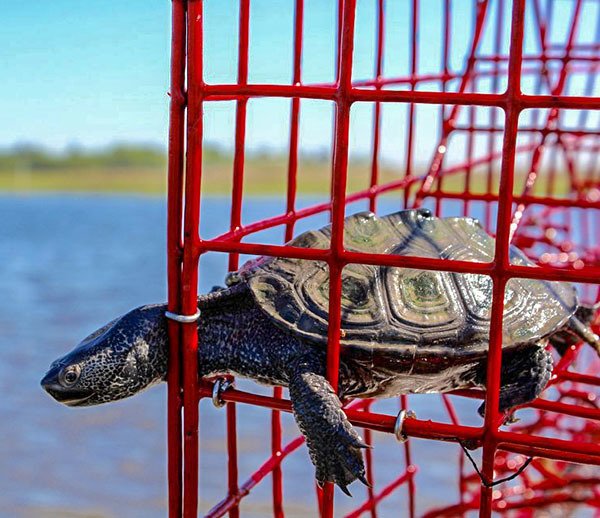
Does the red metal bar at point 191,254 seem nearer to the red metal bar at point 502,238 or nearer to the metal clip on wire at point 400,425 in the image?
the metal clip on wire at point 400,425

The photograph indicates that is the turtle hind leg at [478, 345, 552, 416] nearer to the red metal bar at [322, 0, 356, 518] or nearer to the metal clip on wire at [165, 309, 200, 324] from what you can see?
the red metal bar at [322, 0, 356, 518]

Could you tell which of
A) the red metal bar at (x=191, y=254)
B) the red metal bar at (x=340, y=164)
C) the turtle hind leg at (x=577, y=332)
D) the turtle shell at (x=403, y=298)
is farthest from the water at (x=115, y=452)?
the red metal bar at (x=340, y=164)

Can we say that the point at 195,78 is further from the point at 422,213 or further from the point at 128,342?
the point at 422,213

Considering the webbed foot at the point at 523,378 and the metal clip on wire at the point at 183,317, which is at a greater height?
the metal clip on wire at the point at 183,317

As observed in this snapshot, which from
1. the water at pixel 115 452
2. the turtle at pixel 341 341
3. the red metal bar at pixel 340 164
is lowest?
the water at pixel 115 452

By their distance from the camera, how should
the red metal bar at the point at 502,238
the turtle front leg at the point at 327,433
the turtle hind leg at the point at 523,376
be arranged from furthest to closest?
1. the turtle hind leg at the point at 523,376
2. the turtle front leg at the point at 327,433
3. the red metal bar at the point at 502,238

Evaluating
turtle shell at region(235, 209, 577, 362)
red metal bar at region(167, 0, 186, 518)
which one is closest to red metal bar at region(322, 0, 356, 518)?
turtle shell at region(235, 209, 577, 362)

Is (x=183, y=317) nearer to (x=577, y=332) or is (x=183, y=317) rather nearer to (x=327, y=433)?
(x=327, y=433)

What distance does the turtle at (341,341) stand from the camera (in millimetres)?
2014

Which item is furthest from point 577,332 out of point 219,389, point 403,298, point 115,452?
point 115,452

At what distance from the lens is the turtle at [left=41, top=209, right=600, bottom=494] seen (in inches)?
79.3

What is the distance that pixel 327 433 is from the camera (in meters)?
1.94

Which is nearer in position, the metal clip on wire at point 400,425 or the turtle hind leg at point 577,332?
the metal clip on wire at point 400,425

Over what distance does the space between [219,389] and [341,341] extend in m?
0.29
